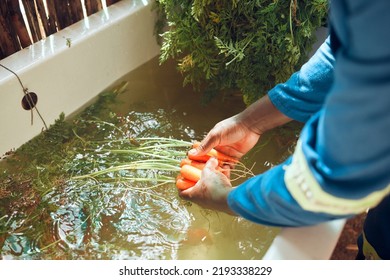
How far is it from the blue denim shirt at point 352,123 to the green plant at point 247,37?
780 millimetres

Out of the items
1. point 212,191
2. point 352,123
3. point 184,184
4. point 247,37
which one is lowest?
point 184,184

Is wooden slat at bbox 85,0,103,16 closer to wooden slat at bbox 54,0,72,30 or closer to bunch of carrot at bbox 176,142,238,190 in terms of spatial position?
wooden slat at bbox 54,0,72,30

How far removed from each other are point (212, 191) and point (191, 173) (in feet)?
0.81

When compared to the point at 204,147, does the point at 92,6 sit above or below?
above

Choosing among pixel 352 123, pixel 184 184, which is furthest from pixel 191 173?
pixel 352 123

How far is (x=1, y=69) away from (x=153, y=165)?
58 cm

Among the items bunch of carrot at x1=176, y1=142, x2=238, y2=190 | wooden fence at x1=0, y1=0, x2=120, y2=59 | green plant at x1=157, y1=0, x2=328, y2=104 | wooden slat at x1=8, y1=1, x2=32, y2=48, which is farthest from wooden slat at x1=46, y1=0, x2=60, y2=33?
bunch of carrot at x1=176, y1=142, x2=238, y2=190

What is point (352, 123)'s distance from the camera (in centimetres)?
42

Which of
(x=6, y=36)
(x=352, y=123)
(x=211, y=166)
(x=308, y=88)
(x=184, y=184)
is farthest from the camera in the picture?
(x=6, y=36)

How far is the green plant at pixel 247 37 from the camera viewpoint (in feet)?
4.11

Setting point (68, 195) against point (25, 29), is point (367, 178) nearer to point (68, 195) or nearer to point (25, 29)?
point (68, 195)

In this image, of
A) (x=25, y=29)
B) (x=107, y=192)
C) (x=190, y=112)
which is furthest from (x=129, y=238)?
(x=25, y=29)

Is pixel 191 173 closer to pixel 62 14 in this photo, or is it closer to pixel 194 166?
pixel 194 166

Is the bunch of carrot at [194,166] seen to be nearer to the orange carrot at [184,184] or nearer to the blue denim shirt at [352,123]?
the orange carrot at [184,184]
